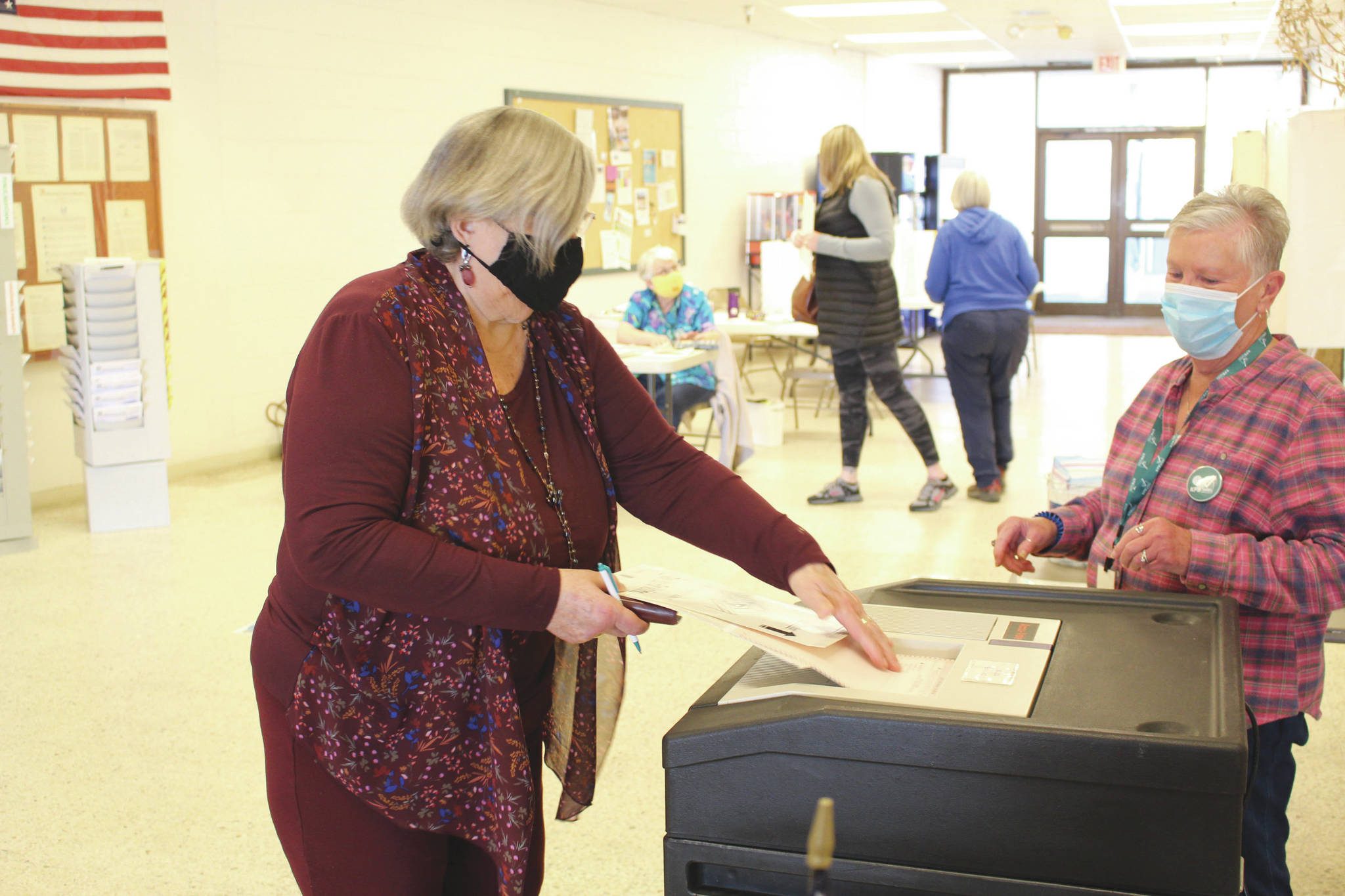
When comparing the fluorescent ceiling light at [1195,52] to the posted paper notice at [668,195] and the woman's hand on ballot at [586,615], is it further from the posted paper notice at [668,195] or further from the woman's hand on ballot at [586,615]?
the woman's hand on ballot at [586,615]

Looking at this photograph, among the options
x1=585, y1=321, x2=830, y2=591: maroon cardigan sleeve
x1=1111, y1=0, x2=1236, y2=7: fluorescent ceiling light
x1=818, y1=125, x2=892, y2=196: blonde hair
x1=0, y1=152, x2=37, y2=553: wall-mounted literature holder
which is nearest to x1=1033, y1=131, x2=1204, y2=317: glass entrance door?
x1=1111, y1=0, x2=1236, y2=7: fluorescent ceiling light

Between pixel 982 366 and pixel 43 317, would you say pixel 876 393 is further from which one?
pixel 43 317

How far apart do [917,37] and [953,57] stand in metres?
2.24

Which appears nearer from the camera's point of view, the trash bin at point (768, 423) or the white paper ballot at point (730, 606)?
the white paper ballot at point (730, 606)

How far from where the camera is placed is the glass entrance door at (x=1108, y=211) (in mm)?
14703

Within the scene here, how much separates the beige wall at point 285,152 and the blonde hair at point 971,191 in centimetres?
354

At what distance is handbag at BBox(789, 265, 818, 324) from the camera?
20.0ft

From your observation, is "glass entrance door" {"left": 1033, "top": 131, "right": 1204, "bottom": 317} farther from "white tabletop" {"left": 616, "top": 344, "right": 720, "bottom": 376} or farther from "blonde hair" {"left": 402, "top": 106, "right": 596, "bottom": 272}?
"blonde hair" {"left": 402, "top": 106, "right": 596, "bottom": 272}

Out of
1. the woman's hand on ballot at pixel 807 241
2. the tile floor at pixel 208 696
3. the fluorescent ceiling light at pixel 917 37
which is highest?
the fluorescent ceiling light at pixel 917 37

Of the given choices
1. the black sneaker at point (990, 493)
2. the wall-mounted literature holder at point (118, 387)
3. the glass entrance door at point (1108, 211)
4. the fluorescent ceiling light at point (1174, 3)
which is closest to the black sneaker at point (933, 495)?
the black sneaker at point (990, 493)

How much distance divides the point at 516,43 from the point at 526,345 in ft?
24.3

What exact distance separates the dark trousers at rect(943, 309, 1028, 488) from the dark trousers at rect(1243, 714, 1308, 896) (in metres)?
3.98

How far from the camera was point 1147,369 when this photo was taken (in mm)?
10227

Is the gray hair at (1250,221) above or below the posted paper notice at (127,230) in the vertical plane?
below
